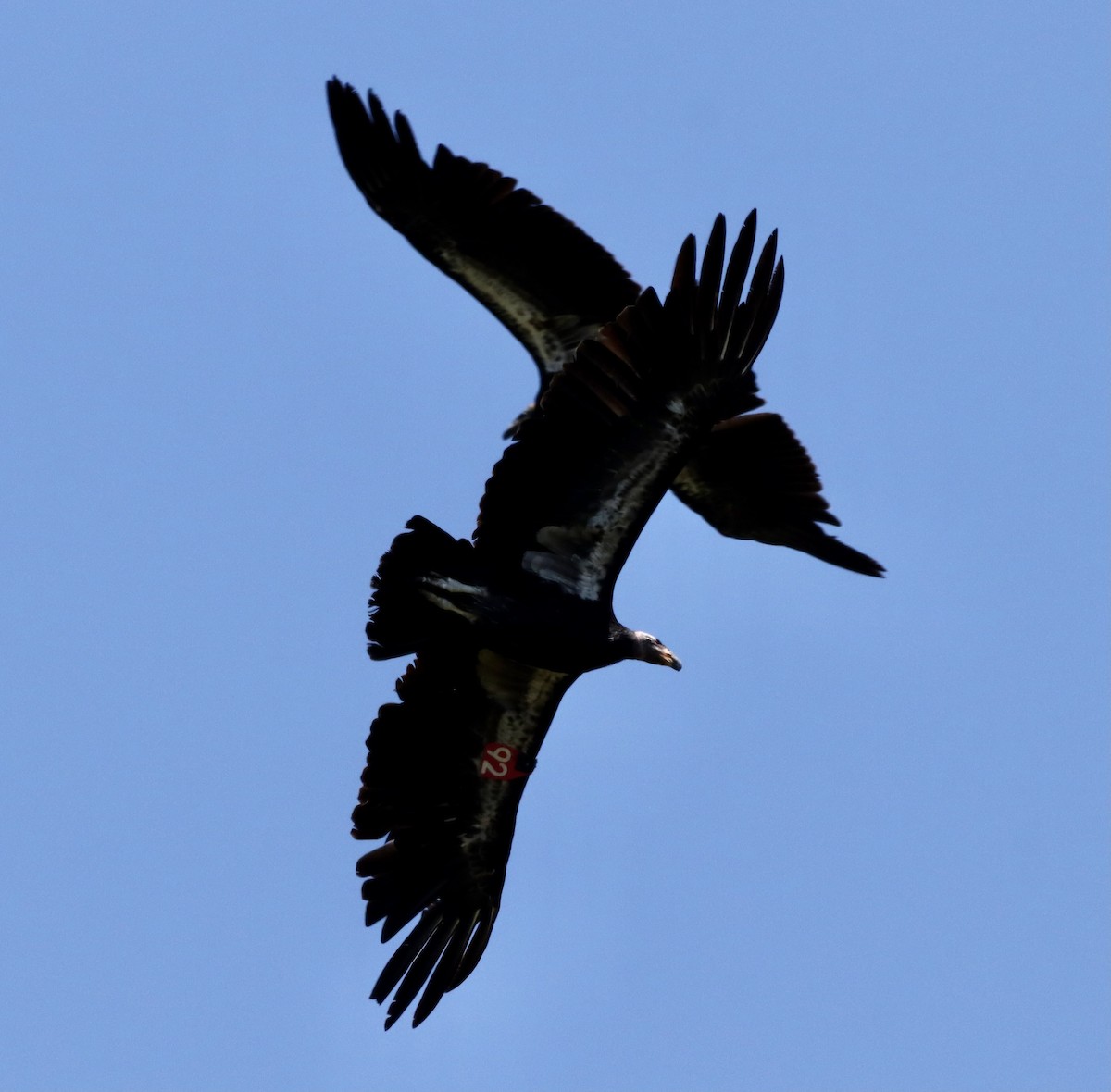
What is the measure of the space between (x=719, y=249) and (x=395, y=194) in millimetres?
4919

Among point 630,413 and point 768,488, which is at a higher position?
point 768,488

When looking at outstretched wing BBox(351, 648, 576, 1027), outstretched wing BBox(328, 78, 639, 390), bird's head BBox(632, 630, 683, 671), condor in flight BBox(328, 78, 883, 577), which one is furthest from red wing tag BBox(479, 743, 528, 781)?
outstretched wing BBox(328, 78, 639, 390)

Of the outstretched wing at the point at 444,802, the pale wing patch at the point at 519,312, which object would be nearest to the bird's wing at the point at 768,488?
the pale wing patch at the point at 519,312

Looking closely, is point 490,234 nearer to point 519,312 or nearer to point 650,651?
point 519,312

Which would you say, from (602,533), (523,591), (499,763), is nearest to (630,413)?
(602,533)

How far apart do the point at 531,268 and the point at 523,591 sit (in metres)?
4.31

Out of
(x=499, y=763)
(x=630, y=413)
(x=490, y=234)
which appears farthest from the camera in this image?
(x=490, y=234)

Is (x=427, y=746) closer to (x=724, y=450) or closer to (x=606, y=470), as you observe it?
(x=606, y=470)

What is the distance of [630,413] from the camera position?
501 inches

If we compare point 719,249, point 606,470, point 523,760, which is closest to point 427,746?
point 523,760

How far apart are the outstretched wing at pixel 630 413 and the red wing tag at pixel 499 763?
168cm

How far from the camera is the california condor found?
41.3ft

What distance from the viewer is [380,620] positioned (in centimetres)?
1294

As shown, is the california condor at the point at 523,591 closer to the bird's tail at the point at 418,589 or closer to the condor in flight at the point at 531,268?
the bird's tail at the point at 418,589
